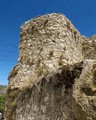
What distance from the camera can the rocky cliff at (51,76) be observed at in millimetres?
5699

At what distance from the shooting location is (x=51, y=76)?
6996 millimetres

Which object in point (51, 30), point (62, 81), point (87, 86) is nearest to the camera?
point (87, 86)

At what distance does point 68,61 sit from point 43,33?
4.84 ft

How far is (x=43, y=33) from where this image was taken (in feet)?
35.9

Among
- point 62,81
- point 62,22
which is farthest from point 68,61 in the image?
point 62,81

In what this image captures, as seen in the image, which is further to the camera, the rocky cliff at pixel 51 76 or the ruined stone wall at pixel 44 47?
the ruined stone wall at pixel 44 47

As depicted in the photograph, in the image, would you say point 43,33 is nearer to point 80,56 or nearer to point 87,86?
point 80,56

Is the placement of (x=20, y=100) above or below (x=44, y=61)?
below

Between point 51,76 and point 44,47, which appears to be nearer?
point 51,76

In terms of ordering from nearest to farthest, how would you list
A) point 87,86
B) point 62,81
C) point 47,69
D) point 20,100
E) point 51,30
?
point 87,86 < point 62,81 < point 20,100 < point 47,69 < point 51,30

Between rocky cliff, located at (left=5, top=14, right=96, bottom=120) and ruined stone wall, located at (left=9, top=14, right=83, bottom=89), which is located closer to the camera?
rocky cliff, located at (left=5, top=14, right=96, bottom=120)

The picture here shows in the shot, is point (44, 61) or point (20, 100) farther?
point (44, 61)

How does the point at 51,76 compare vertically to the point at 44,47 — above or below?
below

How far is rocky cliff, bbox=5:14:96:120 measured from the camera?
570cm
